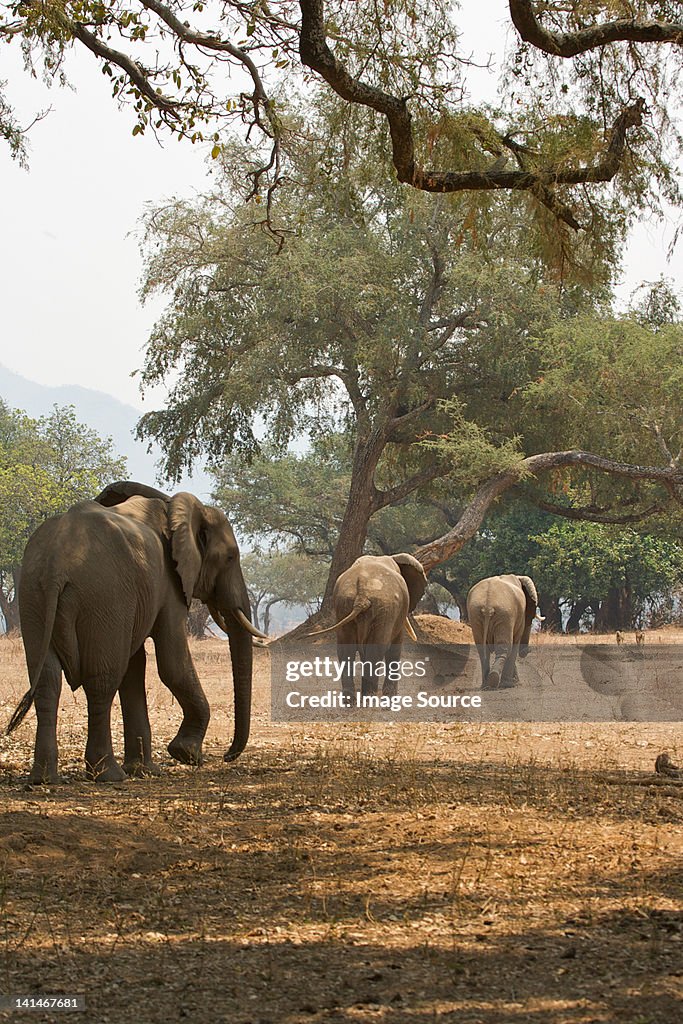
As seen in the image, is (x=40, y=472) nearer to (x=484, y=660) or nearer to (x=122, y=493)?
(x=484, y=660)

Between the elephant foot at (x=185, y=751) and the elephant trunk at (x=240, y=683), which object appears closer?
the elephant foot at (x=185, y=751)

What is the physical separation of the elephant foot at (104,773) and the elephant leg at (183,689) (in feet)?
2.73

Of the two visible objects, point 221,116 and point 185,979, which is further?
point 221,116

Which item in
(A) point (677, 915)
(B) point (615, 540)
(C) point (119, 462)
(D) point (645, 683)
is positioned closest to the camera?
(A) point (677, 915)

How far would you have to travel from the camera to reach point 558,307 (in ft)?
99.7

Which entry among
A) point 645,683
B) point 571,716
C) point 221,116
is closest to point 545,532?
point 645,683

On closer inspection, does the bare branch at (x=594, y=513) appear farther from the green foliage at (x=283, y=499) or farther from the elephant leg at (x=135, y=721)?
the elephant leg at (x=135, y=721)

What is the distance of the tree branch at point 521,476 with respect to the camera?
2588 cm

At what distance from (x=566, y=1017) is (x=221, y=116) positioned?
9.80m

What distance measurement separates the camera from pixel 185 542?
968 centimetres

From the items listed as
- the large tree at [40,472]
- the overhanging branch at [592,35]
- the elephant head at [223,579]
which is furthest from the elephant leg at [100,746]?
the large tree at [40,472]

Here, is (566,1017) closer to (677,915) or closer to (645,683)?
(677,915)

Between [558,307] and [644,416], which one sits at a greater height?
[558,307]

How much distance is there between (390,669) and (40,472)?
102 feet
